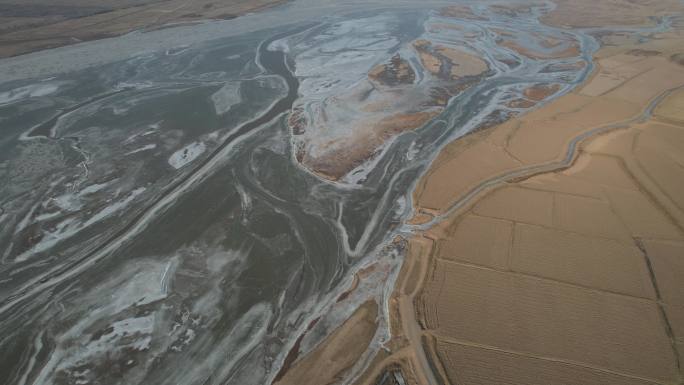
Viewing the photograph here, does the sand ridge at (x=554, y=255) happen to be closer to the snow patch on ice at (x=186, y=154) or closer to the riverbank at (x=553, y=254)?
the riverbank at (x=553, y=254)

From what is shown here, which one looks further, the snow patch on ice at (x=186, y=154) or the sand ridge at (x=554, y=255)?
the snow patch on ice at (x=186, y=154)

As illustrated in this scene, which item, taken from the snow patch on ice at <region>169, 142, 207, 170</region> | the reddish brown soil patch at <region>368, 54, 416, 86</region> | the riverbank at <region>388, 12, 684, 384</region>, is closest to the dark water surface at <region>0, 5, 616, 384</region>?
the snow patch on ice at <region>169, 142, 207, 170</region>

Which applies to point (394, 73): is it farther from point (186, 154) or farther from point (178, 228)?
point (178, 228)

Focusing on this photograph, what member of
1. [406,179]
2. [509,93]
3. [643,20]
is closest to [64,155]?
[406,179]

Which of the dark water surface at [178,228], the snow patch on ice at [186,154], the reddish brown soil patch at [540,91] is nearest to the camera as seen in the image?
the dark water surface at [178,228]

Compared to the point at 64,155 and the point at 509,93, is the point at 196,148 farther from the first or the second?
the point at 509,93

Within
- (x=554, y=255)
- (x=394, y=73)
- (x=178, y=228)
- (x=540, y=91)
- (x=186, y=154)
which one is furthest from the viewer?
(x=394, y=73)

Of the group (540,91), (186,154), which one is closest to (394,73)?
(540,91)

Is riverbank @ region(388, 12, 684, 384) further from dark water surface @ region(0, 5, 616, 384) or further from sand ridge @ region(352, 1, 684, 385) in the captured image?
dark water surface @ region(0, 5, 616, 384)

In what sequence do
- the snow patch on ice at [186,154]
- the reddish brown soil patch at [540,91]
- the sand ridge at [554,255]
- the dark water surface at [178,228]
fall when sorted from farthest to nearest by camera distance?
the reddish brown soil patch at [540,91] < the snow patch on ice at [186,154] < the dark water surface at [178,228] < the sand ridge at [554,255]

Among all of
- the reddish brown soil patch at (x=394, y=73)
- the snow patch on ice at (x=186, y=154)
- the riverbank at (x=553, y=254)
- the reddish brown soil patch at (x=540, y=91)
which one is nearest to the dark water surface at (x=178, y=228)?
the snow patch on ice at (x=186, y=154)

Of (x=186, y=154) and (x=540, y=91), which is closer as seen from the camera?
(x=186, y=154)
